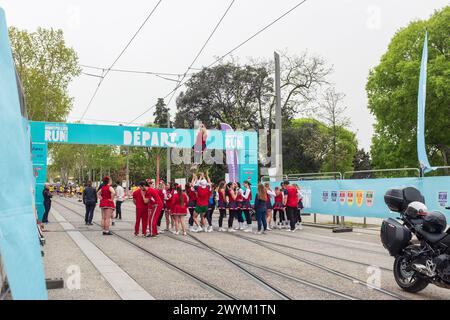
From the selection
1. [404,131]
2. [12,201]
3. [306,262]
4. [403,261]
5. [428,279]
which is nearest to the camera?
[12,201]

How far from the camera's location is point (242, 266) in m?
9.81

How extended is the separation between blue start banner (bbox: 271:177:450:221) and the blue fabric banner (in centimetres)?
1182

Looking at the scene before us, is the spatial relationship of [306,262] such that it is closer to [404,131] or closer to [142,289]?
[142,289]

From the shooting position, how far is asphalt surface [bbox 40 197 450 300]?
7.28 meters

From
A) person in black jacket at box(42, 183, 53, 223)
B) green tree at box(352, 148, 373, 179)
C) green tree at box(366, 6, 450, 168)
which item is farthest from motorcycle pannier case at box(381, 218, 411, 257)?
green tree at box(352, 148, 373, 179)

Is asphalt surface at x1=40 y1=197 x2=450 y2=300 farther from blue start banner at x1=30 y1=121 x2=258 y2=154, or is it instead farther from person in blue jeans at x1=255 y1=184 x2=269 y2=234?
blue start banner at x1=30 y1=121 x2=258 y2=154

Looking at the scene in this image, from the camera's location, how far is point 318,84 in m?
41.8

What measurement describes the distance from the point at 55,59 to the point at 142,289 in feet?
124

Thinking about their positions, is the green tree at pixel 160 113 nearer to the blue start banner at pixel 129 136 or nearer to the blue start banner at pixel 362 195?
the blue start banner at pixel 129 136

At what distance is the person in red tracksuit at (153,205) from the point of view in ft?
51.4

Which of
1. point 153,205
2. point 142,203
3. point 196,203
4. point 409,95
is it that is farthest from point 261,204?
point 409,95

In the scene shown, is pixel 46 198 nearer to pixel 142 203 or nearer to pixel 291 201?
pixel 142 203

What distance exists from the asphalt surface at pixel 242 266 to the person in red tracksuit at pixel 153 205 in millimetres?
560
